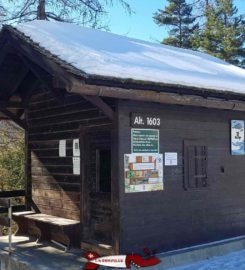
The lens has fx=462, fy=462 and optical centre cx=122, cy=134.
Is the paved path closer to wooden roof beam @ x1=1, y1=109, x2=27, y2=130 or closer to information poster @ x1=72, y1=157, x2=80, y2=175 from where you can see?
information poster @ x1=72, y1=157, x2=80, y2=175

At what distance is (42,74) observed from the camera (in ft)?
26.8

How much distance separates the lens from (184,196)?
8.14 m

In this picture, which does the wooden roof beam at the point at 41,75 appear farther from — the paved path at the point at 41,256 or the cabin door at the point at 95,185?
the paved path at the point at 41,256

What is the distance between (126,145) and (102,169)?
111 centimetres

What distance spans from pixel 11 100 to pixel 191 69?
4.06m

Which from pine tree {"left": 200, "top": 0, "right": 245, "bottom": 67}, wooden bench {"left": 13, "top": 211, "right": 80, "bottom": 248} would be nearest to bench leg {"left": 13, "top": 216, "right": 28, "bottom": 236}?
wooden bench {"left": 13, "top": 211, "right": 80, "bottom": 248}

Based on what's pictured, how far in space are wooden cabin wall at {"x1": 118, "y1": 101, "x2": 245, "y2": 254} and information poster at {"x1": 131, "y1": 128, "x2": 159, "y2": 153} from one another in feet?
0.35

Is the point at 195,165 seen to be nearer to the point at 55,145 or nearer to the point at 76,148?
the point at 76,148

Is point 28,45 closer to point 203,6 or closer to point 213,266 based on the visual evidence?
point 213,266

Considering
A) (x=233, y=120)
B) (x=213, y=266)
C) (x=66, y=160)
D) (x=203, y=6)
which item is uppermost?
(x=203, y=6)

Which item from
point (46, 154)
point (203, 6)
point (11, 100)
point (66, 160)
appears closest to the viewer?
point (66, 160)

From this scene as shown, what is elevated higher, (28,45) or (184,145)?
(28,45)

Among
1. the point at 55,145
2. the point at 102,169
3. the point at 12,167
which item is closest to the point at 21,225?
the point at 55,145

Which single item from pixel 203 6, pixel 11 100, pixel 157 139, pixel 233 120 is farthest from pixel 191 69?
pixel 203 6
